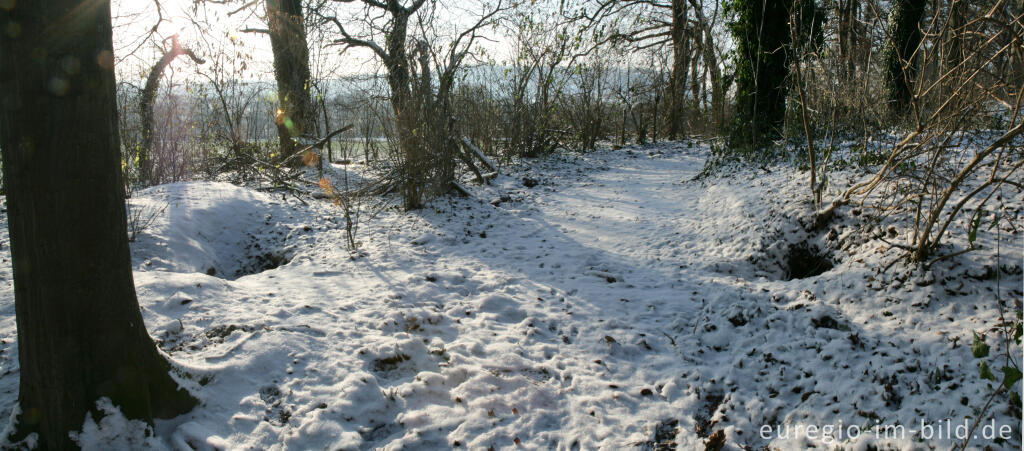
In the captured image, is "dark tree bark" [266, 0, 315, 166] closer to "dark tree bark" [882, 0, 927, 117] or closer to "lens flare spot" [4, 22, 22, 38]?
"lens flare spot" [4, 22, 22, 38]

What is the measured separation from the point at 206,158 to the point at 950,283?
10703 mm

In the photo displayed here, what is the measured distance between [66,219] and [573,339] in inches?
115

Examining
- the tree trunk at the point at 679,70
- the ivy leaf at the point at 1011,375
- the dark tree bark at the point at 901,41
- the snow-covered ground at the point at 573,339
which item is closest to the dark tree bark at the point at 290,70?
the snow-covered ground at the point at 573,339

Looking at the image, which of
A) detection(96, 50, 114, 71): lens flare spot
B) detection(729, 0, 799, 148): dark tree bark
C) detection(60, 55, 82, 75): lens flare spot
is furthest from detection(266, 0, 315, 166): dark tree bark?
detection(60, 55, 82, 75): lens flare spot

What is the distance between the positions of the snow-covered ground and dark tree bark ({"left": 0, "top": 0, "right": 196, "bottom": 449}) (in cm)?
21

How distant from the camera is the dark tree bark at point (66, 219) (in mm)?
1851

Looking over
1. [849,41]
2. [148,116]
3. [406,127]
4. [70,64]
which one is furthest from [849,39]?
[148,116]

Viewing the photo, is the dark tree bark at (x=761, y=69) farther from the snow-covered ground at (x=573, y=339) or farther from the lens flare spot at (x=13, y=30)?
the lens flare spot at (x=13, y=30)

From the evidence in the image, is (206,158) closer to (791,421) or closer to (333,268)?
(333,268)

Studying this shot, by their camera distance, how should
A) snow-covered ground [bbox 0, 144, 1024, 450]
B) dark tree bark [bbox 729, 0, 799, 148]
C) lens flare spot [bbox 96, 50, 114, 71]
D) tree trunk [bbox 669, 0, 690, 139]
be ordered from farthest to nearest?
tree trunk [bbox 669, 0, 690, 139]
dark tree bark [bbox 729, 0, 799, 148]
snow-covered ground [bbox 0, 144, 1024, 450]
lens flare spot [bbox 96, 50, 114, 71]

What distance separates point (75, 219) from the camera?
198 cm

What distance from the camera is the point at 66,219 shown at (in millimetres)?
1963

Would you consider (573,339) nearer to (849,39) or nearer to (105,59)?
(105,59)

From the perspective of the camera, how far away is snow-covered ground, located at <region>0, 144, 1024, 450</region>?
8.47 ft
